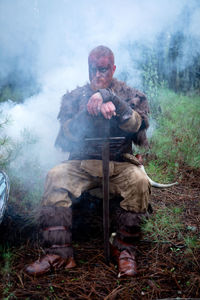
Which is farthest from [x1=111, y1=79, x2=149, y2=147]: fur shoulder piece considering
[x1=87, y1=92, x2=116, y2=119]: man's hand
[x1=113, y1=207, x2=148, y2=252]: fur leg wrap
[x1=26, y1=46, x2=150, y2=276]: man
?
[x1=113, y1=207, x2=148, y2=252]: fur leg wrap

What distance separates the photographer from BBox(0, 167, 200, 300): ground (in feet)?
5.03

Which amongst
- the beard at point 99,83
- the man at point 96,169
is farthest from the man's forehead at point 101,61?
the beard at point 99,83

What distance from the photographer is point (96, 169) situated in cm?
209

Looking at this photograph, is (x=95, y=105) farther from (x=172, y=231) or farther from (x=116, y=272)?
(x=172, y=231)

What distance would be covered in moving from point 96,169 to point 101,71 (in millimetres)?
830

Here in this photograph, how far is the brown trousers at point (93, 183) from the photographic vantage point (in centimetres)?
195

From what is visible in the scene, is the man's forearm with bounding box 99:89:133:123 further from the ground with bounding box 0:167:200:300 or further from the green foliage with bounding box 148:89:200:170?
the green foliage with bounding box 148:89:200:170

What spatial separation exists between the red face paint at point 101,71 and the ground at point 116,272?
1157 millimetres

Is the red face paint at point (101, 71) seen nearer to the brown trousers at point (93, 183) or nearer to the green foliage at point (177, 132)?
the brown trousers at point (93, 183)

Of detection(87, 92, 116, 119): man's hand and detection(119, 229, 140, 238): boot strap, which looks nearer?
detection(87, 92, 116, 119): man's hand

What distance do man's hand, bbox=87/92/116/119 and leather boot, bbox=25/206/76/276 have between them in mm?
725

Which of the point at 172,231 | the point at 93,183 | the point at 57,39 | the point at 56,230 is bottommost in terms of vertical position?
the point at 172,231

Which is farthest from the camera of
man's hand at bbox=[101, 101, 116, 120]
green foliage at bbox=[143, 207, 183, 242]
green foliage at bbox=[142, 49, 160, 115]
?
green foliage at bbox=[142, 49, 160, 115]

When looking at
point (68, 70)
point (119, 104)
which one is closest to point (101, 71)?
point (119, 104)
